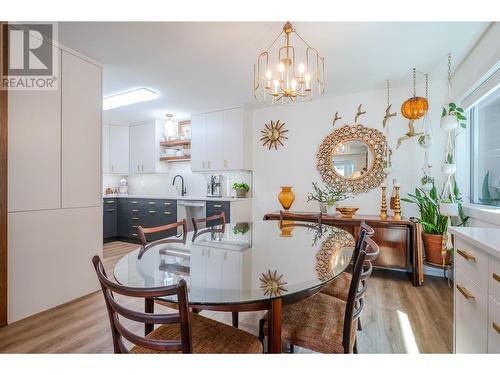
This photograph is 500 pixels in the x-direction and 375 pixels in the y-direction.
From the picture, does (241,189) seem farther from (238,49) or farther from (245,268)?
(245,268)

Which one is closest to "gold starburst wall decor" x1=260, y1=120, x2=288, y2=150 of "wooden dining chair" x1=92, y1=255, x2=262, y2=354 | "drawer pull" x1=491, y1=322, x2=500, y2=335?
"wooden dining chair" x1=92, y1=255, x2=262, y2=354

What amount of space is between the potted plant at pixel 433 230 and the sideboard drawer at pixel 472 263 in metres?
1.64

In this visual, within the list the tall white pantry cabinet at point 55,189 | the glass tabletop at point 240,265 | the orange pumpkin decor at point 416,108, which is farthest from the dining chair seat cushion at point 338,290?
the tall white pantry cabinet at point 55,189

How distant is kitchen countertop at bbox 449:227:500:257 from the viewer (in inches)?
36.8

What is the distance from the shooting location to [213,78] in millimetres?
2992

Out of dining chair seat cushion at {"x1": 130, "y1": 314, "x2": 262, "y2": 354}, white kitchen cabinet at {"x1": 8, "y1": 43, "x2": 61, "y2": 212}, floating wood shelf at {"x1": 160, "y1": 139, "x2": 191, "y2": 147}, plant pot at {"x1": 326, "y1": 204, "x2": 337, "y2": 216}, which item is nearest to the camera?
dining chair seat cushion at {"x1": 130, "y1": 314, "x2": 262, "y2": 354}

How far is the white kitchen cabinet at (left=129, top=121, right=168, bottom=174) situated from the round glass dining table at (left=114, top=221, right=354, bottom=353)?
135 inches

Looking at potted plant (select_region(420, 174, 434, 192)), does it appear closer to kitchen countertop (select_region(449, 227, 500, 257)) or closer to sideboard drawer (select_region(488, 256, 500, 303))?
kitchen countertop (select_region(449, 227, 500, 257))

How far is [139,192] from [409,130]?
5.31 m

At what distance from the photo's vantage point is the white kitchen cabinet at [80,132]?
230 cm

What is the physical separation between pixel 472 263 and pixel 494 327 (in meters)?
0.27

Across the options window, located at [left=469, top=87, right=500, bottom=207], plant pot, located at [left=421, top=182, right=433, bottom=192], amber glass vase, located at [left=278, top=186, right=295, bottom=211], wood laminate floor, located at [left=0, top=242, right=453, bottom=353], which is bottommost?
wood laminate floor, located at [left=0, top=242, right=453, bottom=353]

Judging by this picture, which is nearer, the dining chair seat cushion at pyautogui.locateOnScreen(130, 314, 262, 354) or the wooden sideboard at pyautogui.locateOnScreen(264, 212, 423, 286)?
the dining chair seat cushion at pyautogui.locateOnScreen(130, 314, 262, 354)

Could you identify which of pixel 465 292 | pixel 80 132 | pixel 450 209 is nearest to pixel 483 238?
pixel 465 292
